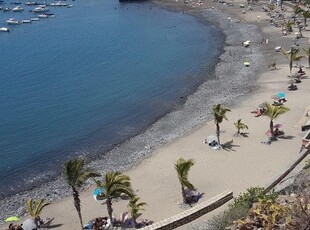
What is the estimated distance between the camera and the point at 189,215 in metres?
20.4

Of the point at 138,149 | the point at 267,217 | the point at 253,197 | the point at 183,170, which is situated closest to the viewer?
the point at 267,217

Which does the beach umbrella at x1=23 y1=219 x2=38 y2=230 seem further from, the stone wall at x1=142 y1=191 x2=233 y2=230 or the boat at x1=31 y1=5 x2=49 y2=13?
the boat at x1=31 y1=5 x2=49 y2=13

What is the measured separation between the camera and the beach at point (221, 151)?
29.2 m

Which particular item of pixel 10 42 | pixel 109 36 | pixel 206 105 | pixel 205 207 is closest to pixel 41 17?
pixel 10 42

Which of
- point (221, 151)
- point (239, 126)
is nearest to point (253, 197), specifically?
point (221, 151)

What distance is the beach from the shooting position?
29.2m

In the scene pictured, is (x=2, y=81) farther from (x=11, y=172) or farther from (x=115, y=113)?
(x=11, y=172)

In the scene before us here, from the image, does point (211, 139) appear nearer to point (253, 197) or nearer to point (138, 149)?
point (138, 149)

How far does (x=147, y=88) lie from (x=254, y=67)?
14754 mm

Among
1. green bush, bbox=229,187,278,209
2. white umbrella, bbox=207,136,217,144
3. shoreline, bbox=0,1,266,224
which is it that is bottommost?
shoreline, bbox=0,1,266,224

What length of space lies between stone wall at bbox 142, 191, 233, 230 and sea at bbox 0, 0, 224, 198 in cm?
1785

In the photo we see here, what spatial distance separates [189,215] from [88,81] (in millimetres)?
41944

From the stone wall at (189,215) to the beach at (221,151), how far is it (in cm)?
38

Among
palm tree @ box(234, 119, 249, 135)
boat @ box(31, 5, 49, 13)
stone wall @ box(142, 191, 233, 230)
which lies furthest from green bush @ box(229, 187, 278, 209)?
boat @ box(31, 5, 49, 13)
